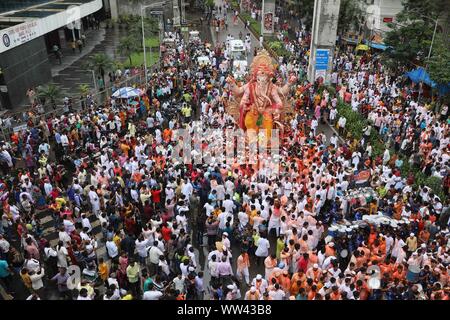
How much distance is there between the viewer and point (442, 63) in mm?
18844

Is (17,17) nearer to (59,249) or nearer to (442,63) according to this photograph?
(59,249)

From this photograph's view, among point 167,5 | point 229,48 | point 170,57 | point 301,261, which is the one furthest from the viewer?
point 167,5

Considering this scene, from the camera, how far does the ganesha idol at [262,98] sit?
15.4 metres

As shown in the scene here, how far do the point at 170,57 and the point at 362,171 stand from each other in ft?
54.6

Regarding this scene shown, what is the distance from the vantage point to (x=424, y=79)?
21734 millimetres

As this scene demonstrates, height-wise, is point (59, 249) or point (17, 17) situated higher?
point (17, 17)

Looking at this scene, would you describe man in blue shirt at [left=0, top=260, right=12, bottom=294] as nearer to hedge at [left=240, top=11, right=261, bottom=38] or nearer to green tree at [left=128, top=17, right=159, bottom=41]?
green tree at [left=128, top=17, right=159, bottom=41]

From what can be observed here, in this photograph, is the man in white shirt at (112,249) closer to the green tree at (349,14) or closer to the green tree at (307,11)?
the green tree at (349,14)

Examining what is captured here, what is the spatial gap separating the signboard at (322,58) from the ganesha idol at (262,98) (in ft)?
25.1

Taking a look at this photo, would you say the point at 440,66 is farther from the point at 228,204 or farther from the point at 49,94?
the point at 49,94

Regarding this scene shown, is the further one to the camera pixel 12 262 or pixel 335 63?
pixel 335 63

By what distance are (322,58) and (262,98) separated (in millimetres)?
8794
